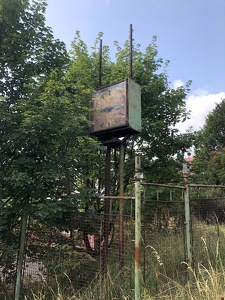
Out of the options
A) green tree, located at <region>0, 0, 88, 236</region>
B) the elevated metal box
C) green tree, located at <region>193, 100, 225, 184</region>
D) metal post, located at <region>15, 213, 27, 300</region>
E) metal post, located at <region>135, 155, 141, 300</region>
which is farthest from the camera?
green tree, located at <region>193, 100, 225, 184</region>

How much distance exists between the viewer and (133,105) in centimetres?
407

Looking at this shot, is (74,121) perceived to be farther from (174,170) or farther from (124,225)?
(174,170)

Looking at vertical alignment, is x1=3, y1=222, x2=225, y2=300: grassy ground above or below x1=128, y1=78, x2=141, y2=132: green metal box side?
below

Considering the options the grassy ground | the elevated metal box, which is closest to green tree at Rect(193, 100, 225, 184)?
the grassy ground

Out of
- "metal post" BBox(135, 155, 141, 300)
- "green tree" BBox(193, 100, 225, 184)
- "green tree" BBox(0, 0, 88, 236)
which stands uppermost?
"green tree" BBox(193, 100, 225, 184)

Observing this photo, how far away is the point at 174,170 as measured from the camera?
6910 millimetres

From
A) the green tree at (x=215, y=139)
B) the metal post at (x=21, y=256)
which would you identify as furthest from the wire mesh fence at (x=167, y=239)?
the green tree at (x=215, y=139)

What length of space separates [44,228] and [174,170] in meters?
4.05

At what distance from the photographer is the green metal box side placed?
398cm

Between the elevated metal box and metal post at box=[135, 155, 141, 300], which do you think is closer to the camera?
metal post at box=[135, 155, 141, 300]

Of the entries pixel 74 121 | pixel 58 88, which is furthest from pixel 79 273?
pixel 58 88

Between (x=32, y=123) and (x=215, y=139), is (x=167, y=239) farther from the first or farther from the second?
(x=215, y=139)

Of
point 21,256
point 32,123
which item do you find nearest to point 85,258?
point 21,256

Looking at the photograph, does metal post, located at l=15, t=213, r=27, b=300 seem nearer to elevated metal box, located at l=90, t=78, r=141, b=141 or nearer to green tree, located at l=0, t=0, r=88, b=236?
green tree, located at l=0, t=0, r=88, b=236
